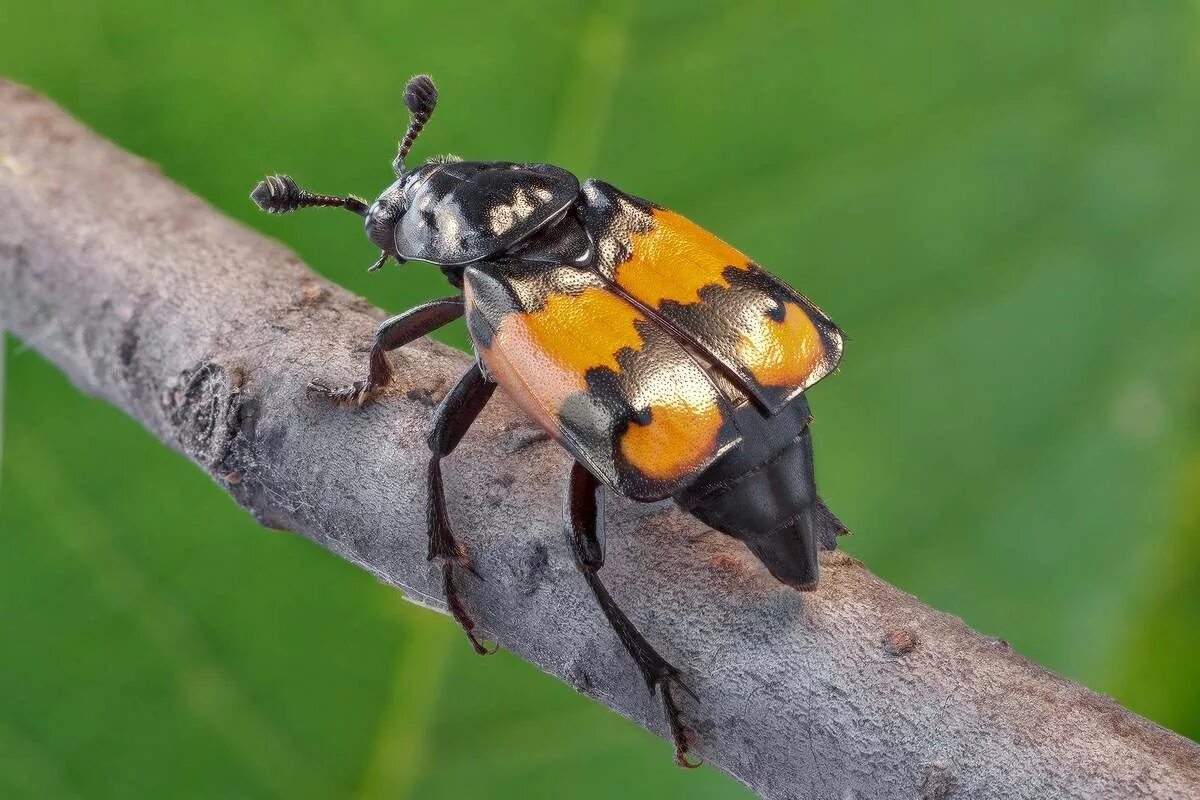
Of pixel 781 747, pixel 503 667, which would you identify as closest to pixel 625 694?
pixel 781 747

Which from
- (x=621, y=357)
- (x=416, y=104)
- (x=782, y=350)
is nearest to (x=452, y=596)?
(x=621, y=357)

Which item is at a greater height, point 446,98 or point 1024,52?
point 1024,52

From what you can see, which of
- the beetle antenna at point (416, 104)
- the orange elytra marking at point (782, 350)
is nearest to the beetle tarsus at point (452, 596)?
the orange elytra marking at point (782, 350)

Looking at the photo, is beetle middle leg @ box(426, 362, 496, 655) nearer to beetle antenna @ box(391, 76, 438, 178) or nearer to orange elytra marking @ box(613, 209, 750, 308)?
orange elytra marking @ box(613, 209, 750, 308)

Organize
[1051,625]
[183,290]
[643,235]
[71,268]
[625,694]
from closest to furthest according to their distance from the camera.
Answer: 1. [625,694]
2. [183,290]
3. [71,268]
4. [643,235]
5. [1051,625]

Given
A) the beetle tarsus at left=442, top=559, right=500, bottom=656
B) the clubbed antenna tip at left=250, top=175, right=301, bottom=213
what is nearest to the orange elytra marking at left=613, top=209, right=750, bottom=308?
the beetle tarsus at left=442, top=559, right=500, bottom=656

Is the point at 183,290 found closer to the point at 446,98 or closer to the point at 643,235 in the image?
the point at 643,235

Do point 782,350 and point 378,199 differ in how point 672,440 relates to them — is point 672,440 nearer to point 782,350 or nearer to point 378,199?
point 782,350
